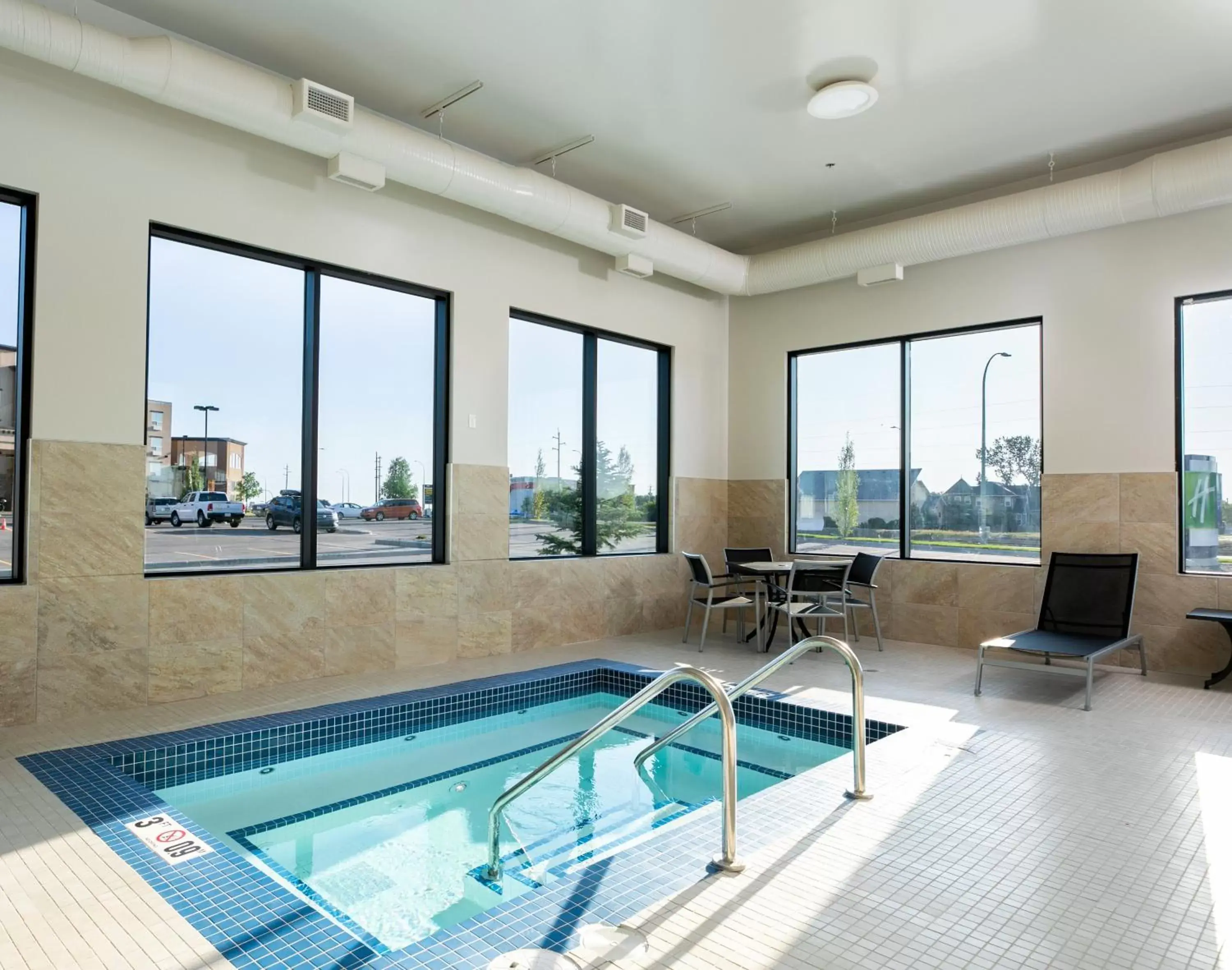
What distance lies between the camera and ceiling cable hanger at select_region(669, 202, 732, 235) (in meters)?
7.50

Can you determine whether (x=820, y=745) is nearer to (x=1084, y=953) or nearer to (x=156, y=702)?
(x=1084, y=953)

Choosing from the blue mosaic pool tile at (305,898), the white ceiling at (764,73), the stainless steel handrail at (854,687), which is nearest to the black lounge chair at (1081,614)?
the blue mosaic pool tile at (305,898)

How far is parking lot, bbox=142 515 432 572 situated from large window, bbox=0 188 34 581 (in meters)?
0.12

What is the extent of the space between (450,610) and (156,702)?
208cm

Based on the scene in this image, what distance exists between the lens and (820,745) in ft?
15.7

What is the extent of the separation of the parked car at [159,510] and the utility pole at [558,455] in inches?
125

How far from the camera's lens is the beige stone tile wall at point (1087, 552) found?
610 centimetres

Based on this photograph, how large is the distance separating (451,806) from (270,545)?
251 cm

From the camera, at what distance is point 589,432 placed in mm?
7703

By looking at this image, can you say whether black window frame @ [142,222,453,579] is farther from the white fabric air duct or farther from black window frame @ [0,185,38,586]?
the white fabric air duct

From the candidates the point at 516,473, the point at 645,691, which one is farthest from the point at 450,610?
the point at 645,691

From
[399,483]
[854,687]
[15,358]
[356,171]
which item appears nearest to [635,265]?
[356,171]

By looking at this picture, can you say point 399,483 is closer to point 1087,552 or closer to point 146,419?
point 146,419

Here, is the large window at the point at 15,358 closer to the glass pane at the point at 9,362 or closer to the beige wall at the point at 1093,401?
the glass pane at the point at 9,362
